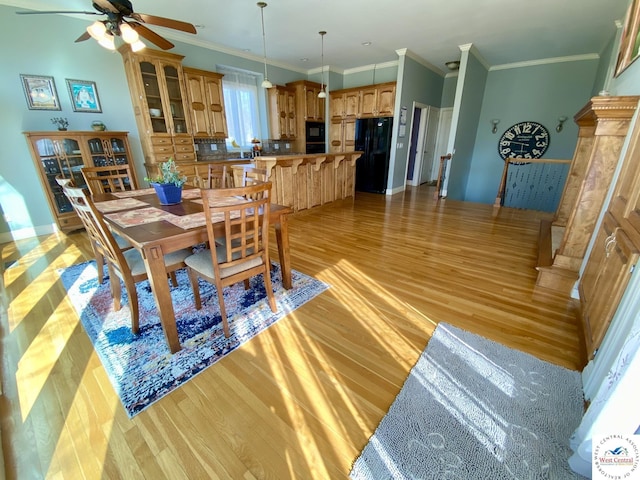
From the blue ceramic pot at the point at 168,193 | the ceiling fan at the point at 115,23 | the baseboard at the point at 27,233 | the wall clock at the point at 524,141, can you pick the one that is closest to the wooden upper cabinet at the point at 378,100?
the wall clock at the point at 524,141

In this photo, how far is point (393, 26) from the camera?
412 centimetres

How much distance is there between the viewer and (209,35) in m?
4.49

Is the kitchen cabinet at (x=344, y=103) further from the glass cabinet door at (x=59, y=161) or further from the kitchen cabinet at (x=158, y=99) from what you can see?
the glass cabinet door at (x=59, y=161)

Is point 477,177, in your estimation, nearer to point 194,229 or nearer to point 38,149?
point 194,229

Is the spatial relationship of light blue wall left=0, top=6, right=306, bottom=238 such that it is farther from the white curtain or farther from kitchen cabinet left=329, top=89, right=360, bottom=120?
the white curtain

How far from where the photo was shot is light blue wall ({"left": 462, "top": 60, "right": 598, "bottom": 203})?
5.66m

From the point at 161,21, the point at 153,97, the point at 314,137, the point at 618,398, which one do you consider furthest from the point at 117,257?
the point at 314,137

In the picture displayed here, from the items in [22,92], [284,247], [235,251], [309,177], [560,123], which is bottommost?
[284,247]

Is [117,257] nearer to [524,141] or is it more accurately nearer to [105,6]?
[105,6]

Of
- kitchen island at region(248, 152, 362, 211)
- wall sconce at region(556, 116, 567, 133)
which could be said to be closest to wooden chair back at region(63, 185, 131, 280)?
kitchen island at region(248, 152, 362, 211)

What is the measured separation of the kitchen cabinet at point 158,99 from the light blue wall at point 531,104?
558 cm

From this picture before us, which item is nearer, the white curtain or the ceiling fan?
the white curtain

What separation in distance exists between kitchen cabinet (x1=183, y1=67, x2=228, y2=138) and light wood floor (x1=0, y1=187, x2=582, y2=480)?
292 centimetres
